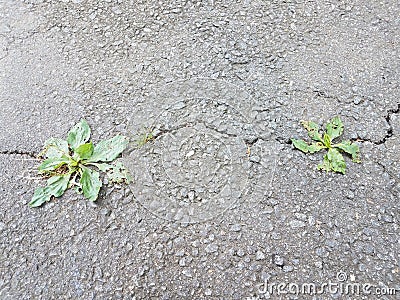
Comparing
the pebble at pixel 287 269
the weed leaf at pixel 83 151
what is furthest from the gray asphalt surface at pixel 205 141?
the weed leaf at pixel 83 151

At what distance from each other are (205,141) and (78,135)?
1.91 ft

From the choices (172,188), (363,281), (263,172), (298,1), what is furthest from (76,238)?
(298,1)

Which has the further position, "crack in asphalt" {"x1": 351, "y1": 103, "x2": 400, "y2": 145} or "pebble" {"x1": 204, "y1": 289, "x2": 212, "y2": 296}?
"crack in asphalt" {"x1": 351, "y1": 103, "x2": 400, "y2": 145}

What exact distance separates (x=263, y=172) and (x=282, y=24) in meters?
1.00

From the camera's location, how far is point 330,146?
1.97 meters

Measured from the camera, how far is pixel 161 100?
2156 mm

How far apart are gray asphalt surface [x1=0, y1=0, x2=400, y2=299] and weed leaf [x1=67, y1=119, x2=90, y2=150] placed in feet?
0.14

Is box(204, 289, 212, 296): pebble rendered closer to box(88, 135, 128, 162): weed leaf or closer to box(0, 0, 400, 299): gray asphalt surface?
box(0, 0, 400, 299): gray asphalt surface

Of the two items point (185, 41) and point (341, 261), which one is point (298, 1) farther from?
point (341, 261)

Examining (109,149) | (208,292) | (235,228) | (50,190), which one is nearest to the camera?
(208,292)

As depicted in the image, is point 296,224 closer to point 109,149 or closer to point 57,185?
point 109,149

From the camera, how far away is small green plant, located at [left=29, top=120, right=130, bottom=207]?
1868 mm

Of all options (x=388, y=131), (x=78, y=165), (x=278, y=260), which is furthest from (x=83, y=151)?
(x=388, y=131)

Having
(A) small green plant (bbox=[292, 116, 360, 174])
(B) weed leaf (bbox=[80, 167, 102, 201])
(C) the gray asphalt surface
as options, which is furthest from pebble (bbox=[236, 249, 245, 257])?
(B) weed leaf (bbox=[80, 167, 102, 201])
